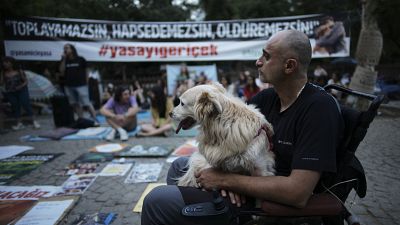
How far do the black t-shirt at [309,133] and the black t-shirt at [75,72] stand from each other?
767 cm

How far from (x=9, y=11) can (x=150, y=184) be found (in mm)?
7552

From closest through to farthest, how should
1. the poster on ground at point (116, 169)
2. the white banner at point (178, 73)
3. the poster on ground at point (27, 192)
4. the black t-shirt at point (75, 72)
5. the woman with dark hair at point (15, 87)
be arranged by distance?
the poster on ground at point (27, 192), the poster on ground at point (116, 169), the woman with dark hair at point (15, 87), the black t-shirt at point (75, 72), the white banner at point (178, 73)

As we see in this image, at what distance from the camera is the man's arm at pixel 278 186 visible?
152 cm

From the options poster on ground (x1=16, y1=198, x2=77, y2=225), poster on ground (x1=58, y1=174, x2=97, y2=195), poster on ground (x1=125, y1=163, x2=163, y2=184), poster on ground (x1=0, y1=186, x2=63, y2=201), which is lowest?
poster on ground (x1=125, y1=163, x2=163, y2=184)

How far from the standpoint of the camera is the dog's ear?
1850 mm

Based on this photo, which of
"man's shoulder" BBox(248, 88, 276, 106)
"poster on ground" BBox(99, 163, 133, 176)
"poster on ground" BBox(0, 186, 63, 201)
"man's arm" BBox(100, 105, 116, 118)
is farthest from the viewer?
"man's arm" BBox(100, 105, 116, 118)

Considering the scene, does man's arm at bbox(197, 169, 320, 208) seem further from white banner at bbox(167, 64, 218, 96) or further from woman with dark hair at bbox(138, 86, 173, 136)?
white banner at bbox(167, 64, 218, 96)

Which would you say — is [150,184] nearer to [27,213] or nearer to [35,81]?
[27,213]

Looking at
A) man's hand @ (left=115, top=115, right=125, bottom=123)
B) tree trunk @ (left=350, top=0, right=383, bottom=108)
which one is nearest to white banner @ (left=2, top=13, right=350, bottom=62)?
tree trunk @ (left=350, top=0, right=383, bottom=108)

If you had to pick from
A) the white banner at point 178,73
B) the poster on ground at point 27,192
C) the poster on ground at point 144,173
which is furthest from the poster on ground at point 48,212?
the white banner at point 178,73

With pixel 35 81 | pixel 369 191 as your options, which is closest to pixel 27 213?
pixel 369 191

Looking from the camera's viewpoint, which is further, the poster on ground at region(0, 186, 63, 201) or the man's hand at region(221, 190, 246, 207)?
the poster on ground at region(0, 186, 63, 201)

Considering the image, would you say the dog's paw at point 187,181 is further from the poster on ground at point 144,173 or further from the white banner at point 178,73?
the white banner at point 178,73

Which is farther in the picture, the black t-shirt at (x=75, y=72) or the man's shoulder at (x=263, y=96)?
the black t-shirt at (x=75, y=72)
